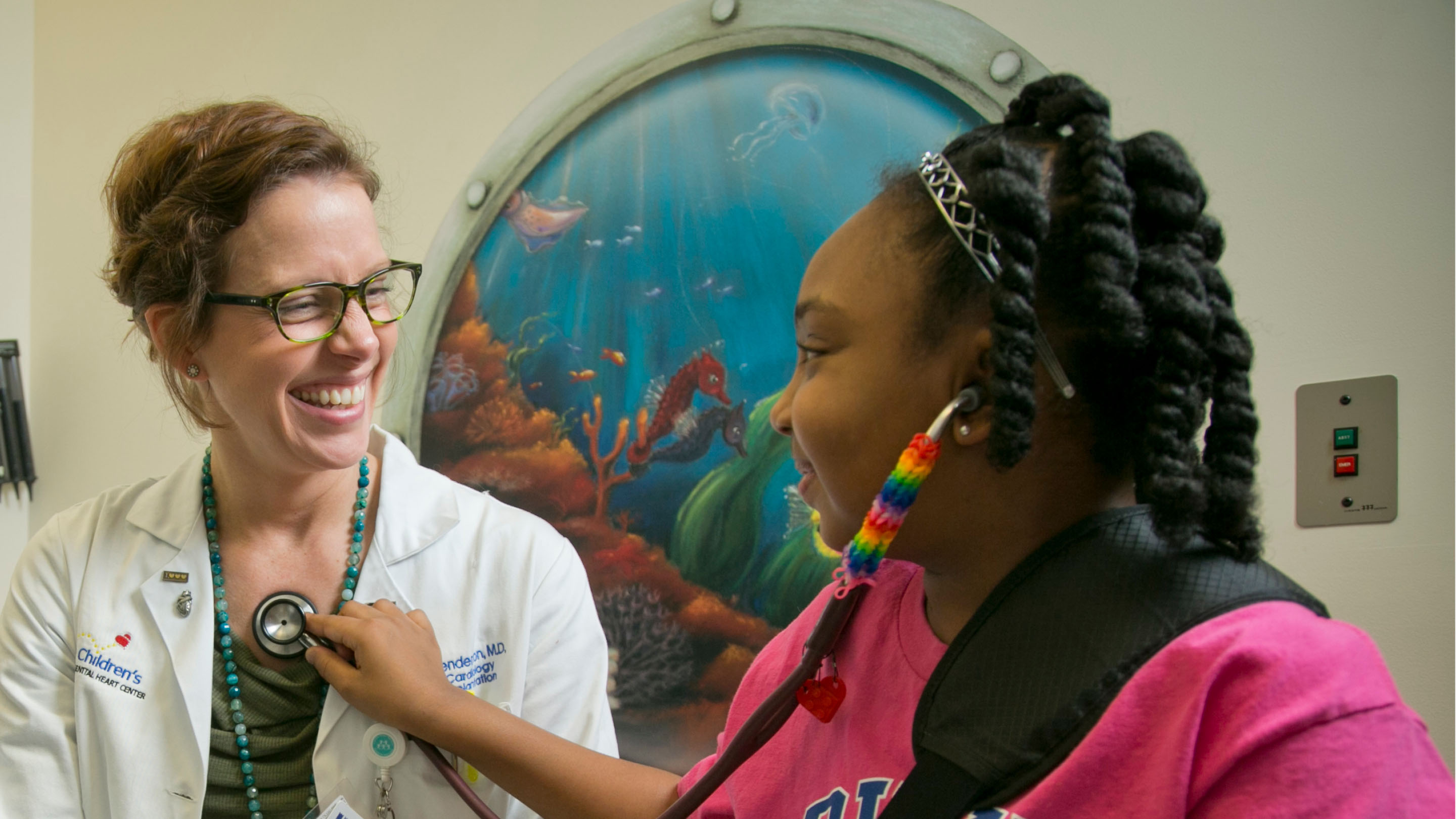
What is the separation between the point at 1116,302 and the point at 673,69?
132 centimetres

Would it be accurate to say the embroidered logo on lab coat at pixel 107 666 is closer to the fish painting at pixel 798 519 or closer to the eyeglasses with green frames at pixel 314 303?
the eyeglasses with green frames at pixel 314 303

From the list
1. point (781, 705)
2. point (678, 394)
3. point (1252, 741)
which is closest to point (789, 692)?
point (781, 705)

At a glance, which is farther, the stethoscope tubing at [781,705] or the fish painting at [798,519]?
the fish painting at [798,519]

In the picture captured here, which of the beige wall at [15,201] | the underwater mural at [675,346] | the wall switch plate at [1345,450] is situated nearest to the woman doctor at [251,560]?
the underwater mural at [675,346]

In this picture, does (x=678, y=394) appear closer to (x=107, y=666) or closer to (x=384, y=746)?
(x=384, y=746)

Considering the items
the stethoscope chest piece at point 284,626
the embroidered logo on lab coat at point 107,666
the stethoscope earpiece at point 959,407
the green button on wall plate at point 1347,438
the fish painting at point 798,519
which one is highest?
the green button on wall plate at point 1347,438

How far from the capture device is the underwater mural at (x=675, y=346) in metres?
1.66

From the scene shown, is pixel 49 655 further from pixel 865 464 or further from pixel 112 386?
→ pixel 112 386

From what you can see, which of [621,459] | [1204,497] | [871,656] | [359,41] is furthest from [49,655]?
[359,41]

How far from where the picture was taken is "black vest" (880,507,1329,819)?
703 millimetres

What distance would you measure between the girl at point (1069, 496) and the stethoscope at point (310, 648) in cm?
55

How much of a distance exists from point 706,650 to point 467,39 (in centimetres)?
143

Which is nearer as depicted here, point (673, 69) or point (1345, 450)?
point (1345, 450)

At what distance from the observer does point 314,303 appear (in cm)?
132
